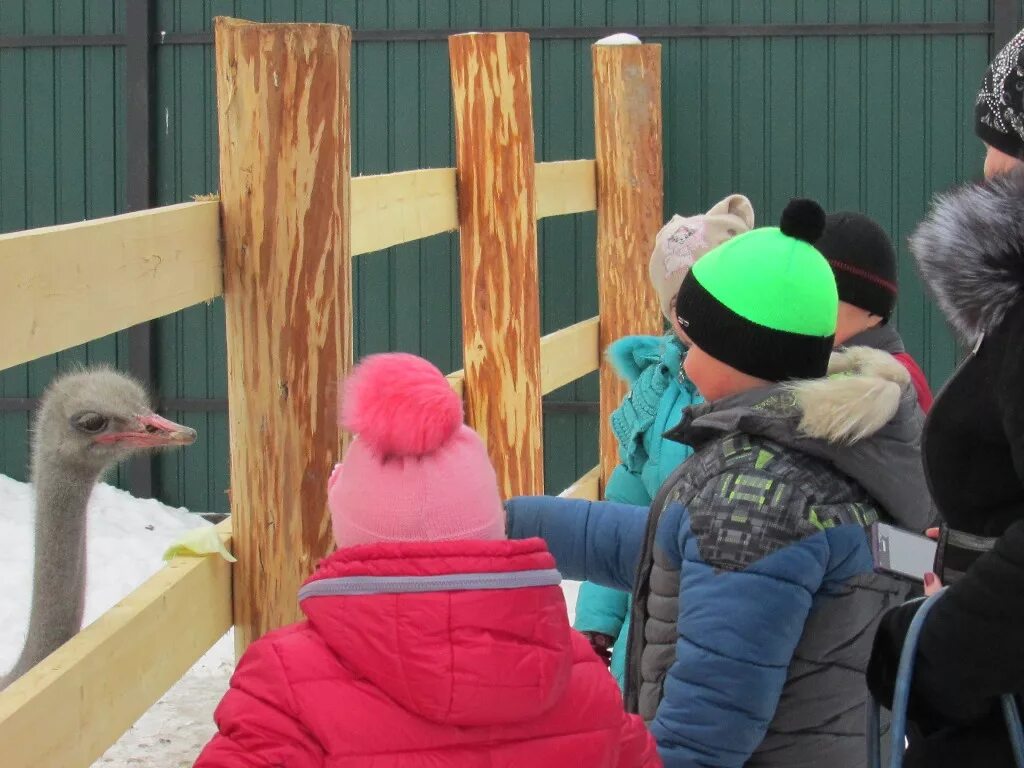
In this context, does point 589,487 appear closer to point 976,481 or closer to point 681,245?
point 681,245

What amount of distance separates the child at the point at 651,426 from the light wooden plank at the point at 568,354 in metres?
1.62

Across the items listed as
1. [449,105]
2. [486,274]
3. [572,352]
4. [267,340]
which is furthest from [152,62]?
[267,340]

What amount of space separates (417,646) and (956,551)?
61cm

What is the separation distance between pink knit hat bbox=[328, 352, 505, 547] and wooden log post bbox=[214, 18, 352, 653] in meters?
0.97

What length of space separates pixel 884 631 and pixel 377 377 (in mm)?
658

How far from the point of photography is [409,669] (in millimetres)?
1677

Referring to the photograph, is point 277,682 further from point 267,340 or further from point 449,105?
point 449,105

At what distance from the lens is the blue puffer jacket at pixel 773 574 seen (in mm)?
2033

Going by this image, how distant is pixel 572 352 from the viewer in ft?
18.2

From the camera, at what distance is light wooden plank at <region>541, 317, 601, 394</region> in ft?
16.9

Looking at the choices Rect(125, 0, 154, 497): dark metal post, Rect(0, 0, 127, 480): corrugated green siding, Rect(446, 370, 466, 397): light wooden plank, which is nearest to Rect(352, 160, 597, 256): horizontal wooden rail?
Rect(446, 370, 466, 397): light wooden plank

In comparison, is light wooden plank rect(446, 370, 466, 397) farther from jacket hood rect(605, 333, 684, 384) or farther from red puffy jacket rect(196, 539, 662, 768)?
red puffy jacket rect(196, 539, 662, 768)

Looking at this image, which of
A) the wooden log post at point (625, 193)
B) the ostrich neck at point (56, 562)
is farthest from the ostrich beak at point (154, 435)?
the wooden log post at point (625, 193)

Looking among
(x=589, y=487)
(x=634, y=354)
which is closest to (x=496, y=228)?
(x=634, y=354)
